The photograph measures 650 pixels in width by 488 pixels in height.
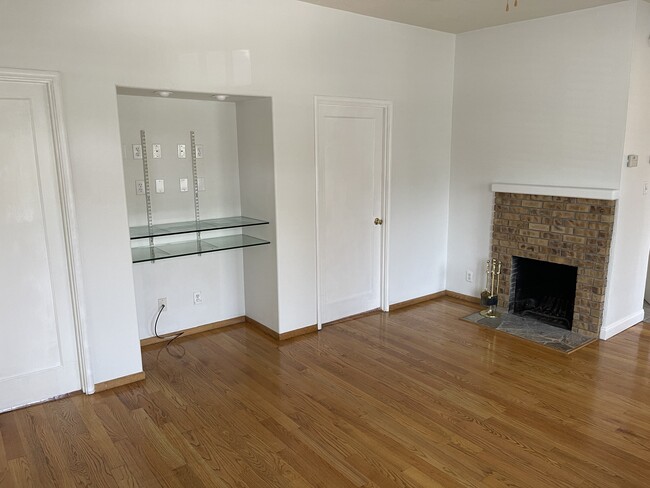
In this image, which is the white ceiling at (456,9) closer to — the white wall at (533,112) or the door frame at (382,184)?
the white wall at (533,112)

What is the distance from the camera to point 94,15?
2.90m

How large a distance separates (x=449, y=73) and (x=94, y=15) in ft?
10.7

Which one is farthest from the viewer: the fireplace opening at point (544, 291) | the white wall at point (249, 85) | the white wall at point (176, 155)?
the fireplace opening at point (544, 291)

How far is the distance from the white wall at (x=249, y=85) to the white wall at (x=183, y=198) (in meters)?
0.58

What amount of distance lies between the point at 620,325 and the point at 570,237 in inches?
34.0

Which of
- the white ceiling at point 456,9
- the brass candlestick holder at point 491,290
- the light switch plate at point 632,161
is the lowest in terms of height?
the brass candlestick holder at point 491,290

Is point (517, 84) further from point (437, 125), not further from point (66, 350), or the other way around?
point (66, 350)

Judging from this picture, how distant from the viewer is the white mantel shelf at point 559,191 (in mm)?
3762

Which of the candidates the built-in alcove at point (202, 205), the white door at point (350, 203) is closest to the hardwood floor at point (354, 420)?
the built-in alcove at point (202, 205)

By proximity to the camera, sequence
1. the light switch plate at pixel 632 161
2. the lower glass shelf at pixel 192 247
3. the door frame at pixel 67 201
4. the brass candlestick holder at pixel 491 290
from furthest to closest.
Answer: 1. the brass candlestick holder at pixel 491 290
2. the light switch plate at pixel 632 161
3. the lower glass shelf at pixel 192 247
4. the door frame at pixel 67 201

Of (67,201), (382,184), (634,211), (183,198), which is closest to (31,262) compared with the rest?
(67,201)

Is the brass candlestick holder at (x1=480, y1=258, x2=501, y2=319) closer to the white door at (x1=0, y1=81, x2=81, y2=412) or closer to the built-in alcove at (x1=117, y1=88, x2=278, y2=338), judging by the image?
the built-in alcove at (x1=117, y1=88, x2=278, y2=338)

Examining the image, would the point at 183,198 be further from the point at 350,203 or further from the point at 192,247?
the point at 350,203

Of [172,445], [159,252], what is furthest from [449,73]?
[172,445]
